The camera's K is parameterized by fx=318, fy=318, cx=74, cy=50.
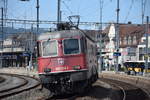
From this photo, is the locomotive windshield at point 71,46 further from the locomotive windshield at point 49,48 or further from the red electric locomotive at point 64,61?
the locomotive windshield at point 49,48

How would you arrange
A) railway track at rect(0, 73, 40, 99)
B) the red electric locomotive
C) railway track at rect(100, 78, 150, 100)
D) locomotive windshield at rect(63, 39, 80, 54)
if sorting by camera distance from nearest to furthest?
the red electric locomotive
locomotive windshield at rect(63, 39, 80, 54)
railway track at rect(100, 78, 150, 100)
railway track at rect(0, 73, 40, 99)

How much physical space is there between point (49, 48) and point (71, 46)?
116 cm

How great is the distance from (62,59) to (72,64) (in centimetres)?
56

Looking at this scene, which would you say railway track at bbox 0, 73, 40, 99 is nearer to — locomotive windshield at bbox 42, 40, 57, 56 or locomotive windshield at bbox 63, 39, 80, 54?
locomotive windshield at bbox 42, 40, 57, 56

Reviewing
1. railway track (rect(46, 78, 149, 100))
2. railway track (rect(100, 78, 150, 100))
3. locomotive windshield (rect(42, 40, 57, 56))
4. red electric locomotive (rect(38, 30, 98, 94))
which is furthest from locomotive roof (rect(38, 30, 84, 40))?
railway track (rect(100, 78, 150, 100))

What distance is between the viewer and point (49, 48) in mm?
16344

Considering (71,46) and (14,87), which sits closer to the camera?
(71,46)

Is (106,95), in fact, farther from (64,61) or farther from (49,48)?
(49,48)

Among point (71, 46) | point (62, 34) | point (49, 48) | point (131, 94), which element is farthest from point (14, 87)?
point (71, 46)

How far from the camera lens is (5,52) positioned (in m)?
89.4

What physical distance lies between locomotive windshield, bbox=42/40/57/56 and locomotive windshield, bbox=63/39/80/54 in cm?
53

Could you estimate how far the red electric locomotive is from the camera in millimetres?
15648

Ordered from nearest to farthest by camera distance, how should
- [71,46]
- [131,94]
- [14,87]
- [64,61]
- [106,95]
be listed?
[64,61]
[71,46]
[106,95]
[131,94]
[14,87]

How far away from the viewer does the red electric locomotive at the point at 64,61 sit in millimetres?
15648
